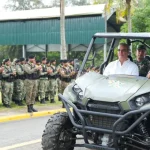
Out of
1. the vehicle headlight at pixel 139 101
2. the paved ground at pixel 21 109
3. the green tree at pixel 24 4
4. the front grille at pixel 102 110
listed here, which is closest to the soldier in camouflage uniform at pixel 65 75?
the paved ground at pixel 21 109

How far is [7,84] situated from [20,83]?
72 centimetres

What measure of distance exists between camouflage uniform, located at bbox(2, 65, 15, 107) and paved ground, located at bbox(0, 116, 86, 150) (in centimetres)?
200

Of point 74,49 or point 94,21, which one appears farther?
point 74,49

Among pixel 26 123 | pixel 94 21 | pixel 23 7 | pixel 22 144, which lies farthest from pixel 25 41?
pixel 23 7

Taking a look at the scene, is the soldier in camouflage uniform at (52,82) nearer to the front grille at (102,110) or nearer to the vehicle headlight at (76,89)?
the vehicle headlight at (76,89)

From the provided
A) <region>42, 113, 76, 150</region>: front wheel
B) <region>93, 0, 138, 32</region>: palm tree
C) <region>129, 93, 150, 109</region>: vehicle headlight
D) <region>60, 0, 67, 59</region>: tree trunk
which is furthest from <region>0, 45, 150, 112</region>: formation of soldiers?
<region>93, 0, 138, 32</region>: palm tree

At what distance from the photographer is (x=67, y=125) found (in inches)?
255

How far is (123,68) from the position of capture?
6.76 meters

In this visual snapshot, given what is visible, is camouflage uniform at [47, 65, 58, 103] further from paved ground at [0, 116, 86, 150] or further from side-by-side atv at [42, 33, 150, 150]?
side-by-side atv at [42, 33, 150, 150]

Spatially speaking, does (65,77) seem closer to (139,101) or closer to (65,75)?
(65,75)

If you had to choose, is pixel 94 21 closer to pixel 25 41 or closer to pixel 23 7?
pixel 25 41

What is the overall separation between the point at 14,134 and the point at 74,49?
3045 centimetres

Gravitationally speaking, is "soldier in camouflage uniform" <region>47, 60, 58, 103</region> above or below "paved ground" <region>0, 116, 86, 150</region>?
above

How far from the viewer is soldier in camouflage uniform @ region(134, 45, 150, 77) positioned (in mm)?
6949
